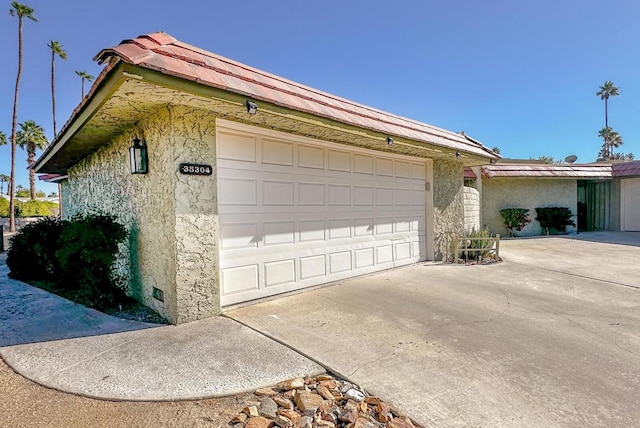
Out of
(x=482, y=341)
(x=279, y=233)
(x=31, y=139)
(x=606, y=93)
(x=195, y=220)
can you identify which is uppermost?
(x=606, y=93)

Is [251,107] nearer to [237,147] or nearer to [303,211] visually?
[237,147]

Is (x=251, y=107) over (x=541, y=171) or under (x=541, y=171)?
under

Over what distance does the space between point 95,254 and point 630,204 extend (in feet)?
73.6

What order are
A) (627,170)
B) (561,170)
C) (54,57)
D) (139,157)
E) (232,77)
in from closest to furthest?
(232,77), (139,157), (561,170), (627,170), (54,57)

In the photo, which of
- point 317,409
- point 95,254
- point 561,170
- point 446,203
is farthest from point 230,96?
point 561,170

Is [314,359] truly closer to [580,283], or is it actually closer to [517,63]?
[580,283]

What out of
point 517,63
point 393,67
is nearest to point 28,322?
point 393,67

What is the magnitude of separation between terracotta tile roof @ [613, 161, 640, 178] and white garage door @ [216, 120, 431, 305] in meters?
14.4

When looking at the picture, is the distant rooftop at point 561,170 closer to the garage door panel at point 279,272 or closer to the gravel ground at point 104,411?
the garage door panel at point 279,272

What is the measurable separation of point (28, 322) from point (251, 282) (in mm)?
2977

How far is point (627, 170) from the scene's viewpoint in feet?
50.3

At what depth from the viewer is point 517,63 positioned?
1220cm

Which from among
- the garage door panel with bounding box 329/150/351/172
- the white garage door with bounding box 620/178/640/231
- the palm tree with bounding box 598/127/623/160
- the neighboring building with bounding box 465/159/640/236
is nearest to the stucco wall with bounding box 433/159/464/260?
the garage door panel with bounding box 329/150/351/172

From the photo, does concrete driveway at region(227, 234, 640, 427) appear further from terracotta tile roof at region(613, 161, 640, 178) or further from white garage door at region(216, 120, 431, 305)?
terracotta tile roof at region(613, 161, 640, 178)
